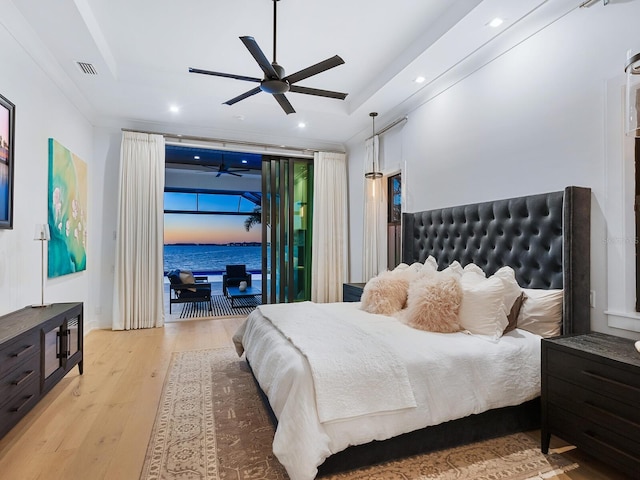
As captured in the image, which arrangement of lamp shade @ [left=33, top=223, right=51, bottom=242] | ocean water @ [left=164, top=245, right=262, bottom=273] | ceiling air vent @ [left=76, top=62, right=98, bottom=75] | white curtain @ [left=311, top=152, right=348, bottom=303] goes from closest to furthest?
1. lamp shade @ [left=33, top=223, right=51, bottom=242]
2. ceiling air vent @ [left=76, top=62, right=98, bottom=75]
3. white curtain @ [left=311, top=152, right=348, bottom=303]
4. ocean water @ [left=164, top=245, right=262, bottom=273]

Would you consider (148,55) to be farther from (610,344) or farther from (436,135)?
(610,344)

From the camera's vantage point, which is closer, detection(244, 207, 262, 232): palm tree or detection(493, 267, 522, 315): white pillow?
detection(493, 267, 522, 315): white pillow

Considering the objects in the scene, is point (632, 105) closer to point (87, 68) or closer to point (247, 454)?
point (247, 454)

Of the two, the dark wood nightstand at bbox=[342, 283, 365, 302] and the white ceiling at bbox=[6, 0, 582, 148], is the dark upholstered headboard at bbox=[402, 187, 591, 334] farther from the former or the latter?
the white ceiling at bbox=[6, 0, 582, 148]

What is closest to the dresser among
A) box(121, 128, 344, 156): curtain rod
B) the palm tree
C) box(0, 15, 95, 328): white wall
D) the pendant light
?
the pendant light

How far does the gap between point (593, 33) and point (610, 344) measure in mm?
2007

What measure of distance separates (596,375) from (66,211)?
4.77m

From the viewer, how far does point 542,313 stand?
2373 mm

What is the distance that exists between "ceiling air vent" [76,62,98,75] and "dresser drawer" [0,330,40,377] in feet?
8.37

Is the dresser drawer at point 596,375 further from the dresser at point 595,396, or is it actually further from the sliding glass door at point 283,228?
the sliding glass door at point 283,228

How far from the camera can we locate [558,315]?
7.66 feet

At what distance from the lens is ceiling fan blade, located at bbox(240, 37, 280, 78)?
7.41 feet

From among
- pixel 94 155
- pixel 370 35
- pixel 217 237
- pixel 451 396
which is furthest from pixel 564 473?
pixel 217 237

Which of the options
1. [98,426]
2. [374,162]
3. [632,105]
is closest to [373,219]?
[374,162]
